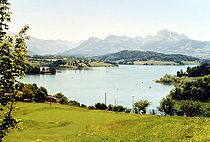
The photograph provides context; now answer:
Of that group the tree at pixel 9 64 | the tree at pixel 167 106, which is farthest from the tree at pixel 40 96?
the tree at pixel 9 64

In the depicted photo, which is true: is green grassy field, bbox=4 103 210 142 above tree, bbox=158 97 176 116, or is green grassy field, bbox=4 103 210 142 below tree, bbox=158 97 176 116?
above

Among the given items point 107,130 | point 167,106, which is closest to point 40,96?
point 167,106

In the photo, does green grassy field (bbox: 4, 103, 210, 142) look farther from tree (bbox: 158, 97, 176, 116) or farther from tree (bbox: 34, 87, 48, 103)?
tree (bbox: 158, 97, 176, 116)

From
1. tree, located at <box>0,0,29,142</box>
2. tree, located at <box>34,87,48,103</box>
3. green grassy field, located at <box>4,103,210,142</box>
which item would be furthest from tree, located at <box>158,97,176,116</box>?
tree, located at <box>0,0,29,142</box>

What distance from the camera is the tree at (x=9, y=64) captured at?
1379 cm

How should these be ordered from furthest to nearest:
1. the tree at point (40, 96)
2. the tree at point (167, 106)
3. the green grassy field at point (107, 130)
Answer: the tree at point (167, 106) < the tree at point (40, 96) < the green grassy field at point (107, 130)

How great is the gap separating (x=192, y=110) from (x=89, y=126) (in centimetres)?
7592

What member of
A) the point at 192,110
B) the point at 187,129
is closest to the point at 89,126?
the point at 187,129

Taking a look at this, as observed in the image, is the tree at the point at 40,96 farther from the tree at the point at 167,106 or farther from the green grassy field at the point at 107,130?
the green grassy field at the point at 107,130

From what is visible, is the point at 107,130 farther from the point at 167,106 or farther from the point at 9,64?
the point at 167,106

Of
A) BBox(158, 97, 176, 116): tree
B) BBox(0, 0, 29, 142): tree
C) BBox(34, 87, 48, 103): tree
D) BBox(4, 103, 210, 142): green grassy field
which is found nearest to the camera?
BBox(0, 0, 29, 142): tree

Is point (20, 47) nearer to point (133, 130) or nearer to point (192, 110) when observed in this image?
point (133, 130)

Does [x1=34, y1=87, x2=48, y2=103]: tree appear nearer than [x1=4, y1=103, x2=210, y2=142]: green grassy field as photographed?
No

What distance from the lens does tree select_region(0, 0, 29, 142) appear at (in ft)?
45.2
